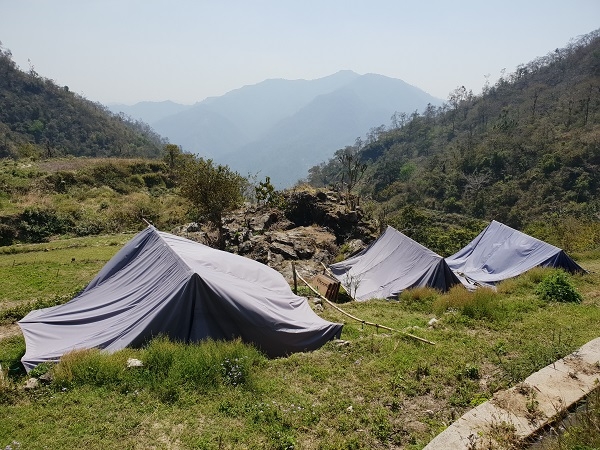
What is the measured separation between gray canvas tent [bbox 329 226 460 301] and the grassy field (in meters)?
4.65

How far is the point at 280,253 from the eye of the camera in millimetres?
20266

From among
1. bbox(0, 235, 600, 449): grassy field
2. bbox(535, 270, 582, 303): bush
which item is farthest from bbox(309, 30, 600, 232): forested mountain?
bbox(0, 235, 600, 449): grassy field

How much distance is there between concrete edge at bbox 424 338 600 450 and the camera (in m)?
5.09

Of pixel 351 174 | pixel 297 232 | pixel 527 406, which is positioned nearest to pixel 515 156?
pixel 351 174

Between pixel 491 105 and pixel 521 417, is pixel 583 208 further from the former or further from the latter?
pixel 491 105

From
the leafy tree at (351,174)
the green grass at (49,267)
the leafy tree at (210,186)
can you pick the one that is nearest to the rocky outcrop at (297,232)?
the leafy tree at (351,174)

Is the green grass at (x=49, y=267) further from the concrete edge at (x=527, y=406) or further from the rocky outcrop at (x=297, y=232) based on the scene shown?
the concrete edge at (x=527, y=406)

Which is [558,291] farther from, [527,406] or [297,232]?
[297,232]

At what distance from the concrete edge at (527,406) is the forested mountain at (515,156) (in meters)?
44.6

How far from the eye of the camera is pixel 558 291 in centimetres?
1152

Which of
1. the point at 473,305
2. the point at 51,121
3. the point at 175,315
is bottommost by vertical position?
the point at 473,305

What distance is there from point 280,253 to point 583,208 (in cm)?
4741

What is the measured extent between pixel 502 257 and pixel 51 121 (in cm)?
10046

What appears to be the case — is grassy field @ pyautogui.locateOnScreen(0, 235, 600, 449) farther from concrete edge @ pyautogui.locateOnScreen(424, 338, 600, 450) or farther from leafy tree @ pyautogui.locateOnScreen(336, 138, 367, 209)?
leafy tree @ pyautogui.locateOnScreen(336, 138, 367, 209)
